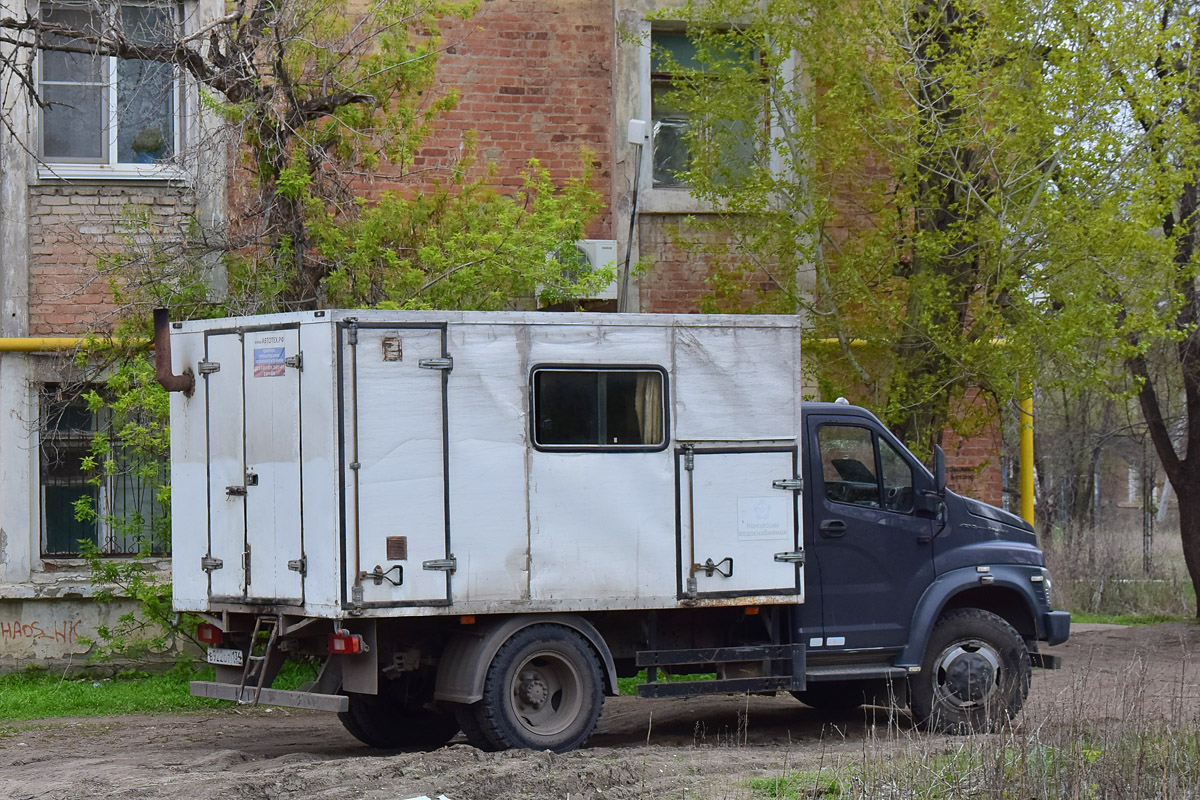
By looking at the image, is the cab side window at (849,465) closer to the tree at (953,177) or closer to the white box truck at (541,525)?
the white box truck at (541,525)

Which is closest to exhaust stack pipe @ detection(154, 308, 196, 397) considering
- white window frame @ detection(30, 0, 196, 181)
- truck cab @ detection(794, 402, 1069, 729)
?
white window frame @ detection(30, 0, 196, 181)

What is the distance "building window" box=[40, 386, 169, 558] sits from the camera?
44.3 feet

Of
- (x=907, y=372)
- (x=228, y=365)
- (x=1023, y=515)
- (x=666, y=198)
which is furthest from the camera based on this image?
(x=1023, y=515)

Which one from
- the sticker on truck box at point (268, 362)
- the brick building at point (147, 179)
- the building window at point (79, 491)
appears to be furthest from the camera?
the building window at point (79, 491)

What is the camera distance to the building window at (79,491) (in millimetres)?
13492

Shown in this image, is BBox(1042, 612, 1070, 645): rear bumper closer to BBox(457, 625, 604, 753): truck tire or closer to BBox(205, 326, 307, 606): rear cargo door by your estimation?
BBox(457, 625, 604, 753): truck tire

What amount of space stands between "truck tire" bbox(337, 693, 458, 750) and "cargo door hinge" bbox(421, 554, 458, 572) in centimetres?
170

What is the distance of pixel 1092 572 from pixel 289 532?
15791 millimetres

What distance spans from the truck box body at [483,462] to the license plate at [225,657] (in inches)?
11.0

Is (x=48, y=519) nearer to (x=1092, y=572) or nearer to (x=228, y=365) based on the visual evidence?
(x=228, y=365)

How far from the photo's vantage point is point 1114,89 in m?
12.1

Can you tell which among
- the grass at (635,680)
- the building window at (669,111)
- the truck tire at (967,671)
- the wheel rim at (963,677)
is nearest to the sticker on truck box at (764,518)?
the truck tire at (967,671)

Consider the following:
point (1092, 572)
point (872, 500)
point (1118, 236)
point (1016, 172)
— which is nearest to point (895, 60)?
point (1016, 172)

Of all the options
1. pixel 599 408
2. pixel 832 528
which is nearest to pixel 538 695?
pixel 599 408
